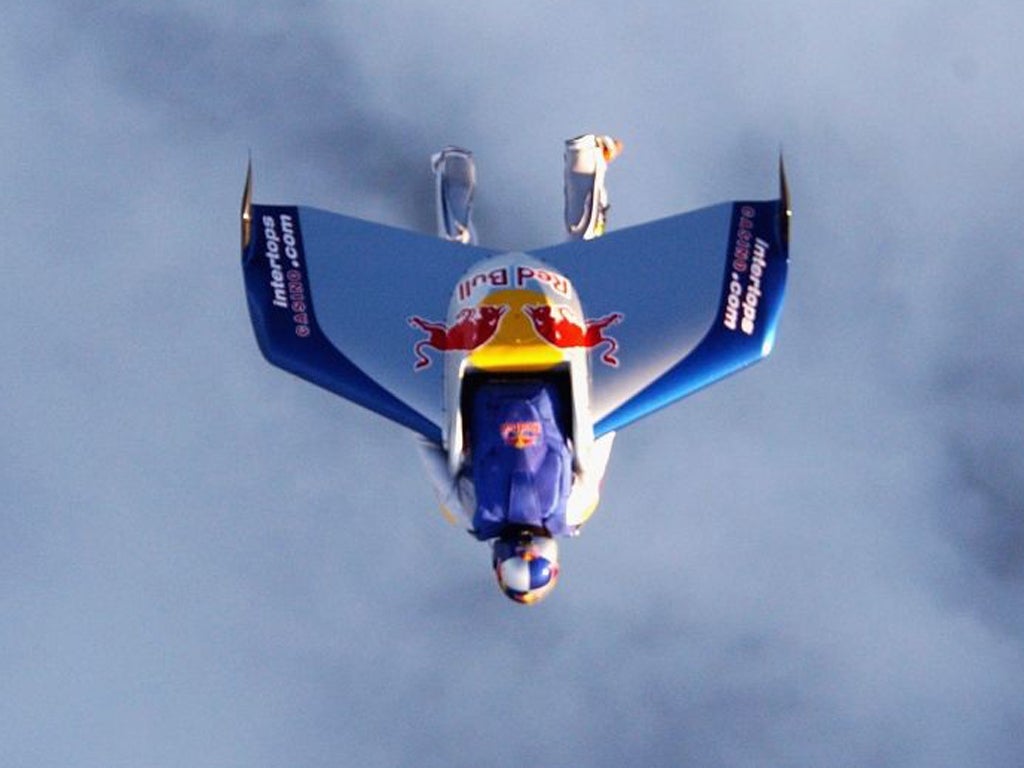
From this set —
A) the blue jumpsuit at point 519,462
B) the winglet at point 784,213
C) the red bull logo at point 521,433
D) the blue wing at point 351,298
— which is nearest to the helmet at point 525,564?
the blue jumpsuit at point 519,462

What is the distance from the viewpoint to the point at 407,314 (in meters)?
24.2

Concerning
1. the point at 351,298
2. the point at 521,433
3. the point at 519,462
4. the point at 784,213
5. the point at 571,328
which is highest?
the point at 784,213

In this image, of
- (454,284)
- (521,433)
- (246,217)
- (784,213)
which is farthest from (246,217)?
(784,213)

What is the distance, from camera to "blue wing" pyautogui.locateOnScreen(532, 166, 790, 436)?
23.8 meters

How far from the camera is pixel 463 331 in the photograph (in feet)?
76.9

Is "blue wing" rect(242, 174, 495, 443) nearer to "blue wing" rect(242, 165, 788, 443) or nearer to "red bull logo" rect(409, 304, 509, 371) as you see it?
"blue wing" rect(242, 165, 788, 443)

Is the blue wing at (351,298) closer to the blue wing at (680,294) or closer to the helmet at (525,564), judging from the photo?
the helmet at (525,564)

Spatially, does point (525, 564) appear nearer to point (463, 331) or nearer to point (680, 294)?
point (463, 331)

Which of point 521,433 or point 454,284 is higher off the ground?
point 454,284

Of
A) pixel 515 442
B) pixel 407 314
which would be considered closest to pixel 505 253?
pixel 407 314

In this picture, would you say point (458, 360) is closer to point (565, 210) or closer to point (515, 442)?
point (515, 442)

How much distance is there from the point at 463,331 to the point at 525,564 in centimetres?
257

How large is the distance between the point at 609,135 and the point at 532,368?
6148 mm

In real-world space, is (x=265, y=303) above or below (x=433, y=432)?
above
